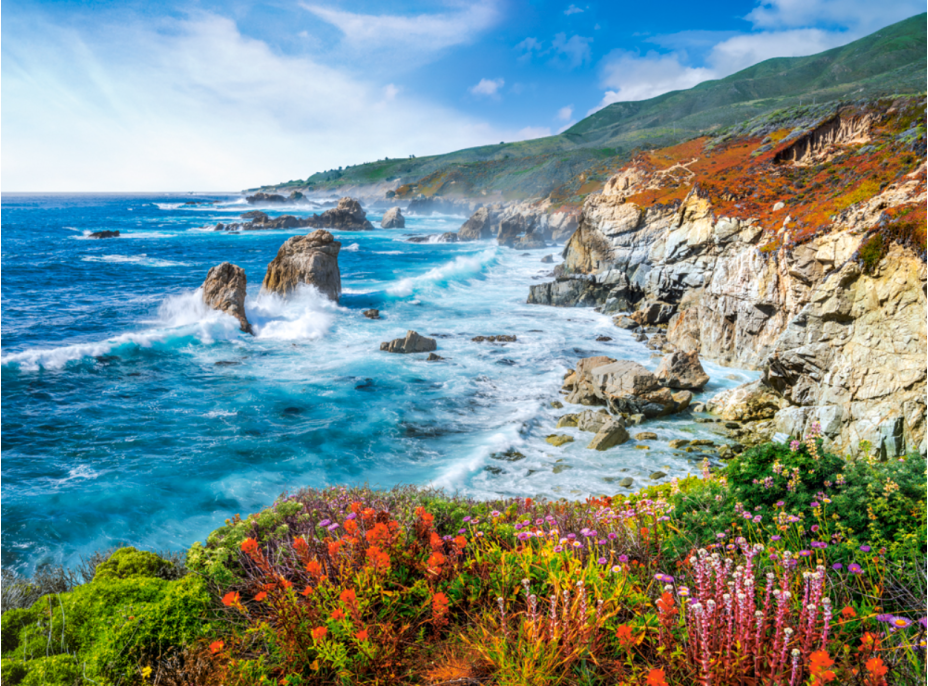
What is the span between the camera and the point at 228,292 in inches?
1025

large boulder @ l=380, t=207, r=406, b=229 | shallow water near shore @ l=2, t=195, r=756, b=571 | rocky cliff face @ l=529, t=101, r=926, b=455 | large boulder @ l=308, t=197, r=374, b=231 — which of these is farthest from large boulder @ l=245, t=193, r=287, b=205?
rocky cliff face @ l=529, t=101, r=926, b=455

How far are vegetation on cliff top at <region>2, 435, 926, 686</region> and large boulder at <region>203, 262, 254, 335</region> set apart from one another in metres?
23.0

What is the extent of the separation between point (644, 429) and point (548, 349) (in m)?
8.89

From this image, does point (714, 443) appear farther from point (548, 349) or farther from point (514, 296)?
point (514, 296)

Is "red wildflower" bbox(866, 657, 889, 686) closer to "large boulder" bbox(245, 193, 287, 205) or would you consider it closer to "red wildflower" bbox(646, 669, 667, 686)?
"red wildflower" bbox(646, 669, 667, 686)

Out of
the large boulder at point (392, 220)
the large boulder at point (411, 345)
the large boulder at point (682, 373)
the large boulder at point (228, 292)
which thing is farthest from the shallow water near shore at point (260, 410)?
the large boulder at point (392, 220)

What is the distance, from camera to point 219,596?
411cm

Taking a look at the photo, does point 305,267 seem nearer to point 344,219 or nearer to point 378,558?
point 378,558

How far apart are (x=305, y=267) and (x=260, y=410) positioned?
16.5 metres

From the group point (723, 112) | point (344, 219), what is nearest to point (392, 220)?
point (344, 219)

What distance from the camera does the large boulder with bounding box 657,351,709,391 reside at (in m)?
16.9

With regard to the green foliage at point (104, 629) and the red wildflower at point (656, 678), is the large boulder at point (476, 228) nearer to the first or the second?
the green foliage at point (104, 629)

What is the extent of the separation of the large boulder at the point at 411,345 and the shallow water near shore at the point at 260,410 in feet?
2.12

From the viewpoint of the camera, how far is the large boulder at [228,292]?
84.3 feet
